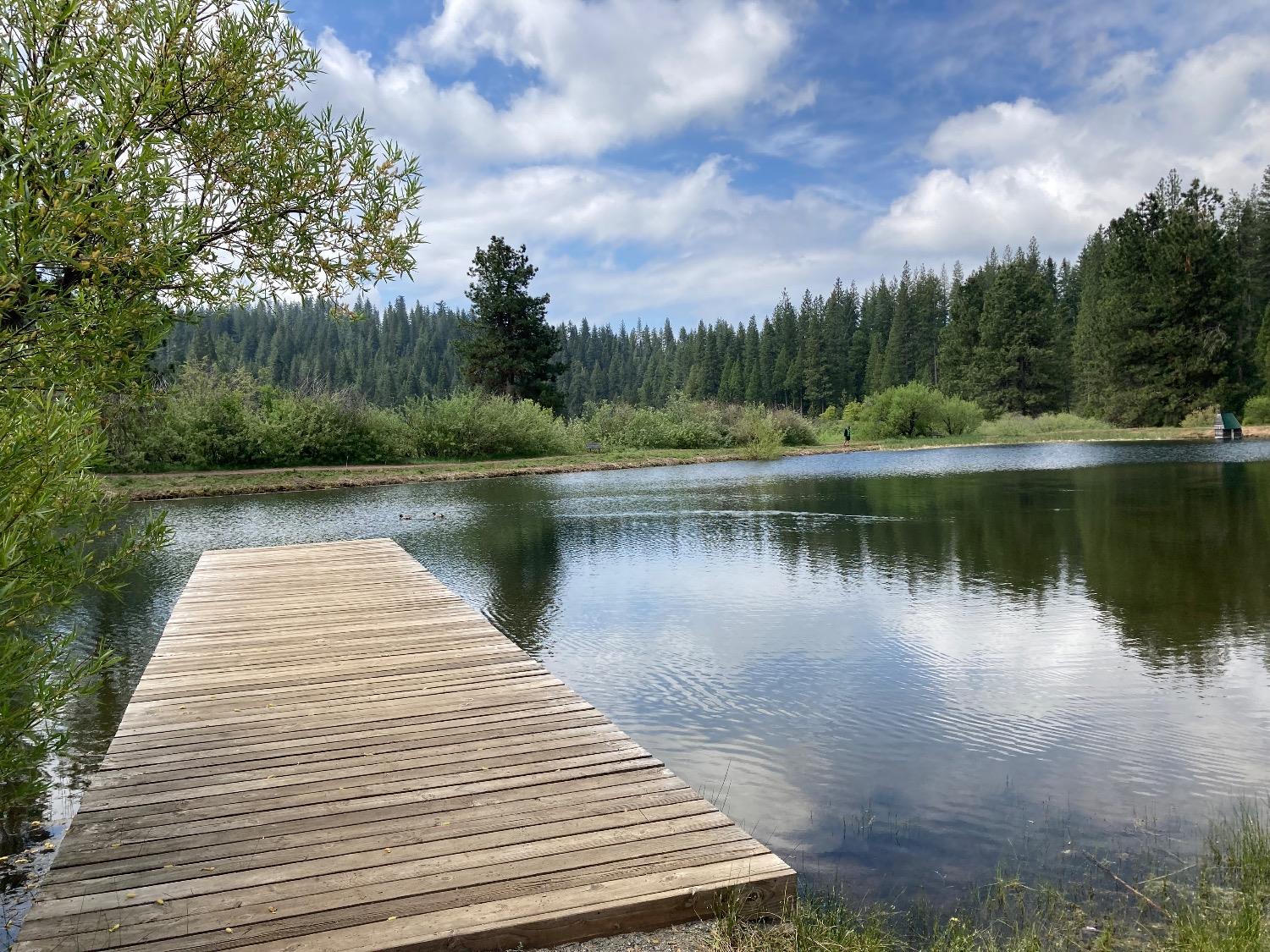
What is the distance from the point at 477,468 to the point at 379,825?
89.7ft

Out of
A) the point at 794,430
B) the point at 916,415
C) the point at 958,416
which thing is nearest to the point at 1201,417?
the point at 958,416

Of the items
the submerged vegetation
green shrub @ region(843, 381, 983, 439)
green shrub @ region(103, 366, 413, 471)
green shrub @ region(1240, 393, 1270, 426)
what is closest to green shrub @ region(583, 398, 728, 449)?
green shrub @ region(103, 366, 413, 471)

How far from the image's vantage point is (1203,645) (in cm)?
773

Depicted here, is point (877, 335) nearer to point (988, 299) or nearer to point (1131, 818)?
point (988, 299)

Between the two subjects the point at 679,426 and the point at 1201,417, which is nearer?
the point at 679,426

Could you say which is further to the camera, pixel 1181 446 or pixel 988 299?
pixel 988 299

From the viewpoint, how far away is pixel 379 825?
3434mm

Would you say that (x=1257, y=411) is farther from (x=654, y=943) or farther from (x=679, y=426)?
(x=654, y=943)

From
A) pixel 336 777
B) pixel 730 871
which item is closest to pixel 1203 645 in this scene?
pixel 730 871

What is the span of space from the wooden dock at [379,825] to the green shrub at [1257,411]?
155 ft

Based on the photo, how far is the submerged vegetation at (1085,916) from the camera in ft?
Answer: 10.2

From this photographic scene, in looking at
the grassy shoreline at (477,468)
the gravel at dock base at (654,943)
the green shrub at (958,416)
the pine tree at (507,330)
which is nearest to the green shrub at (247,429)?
the grassy shoreline at (477,468)

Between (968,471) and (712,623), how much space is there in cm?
2114

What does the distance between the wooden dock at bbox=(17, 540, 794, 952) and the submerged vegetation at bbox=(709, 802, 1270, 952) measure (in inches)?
11.3
